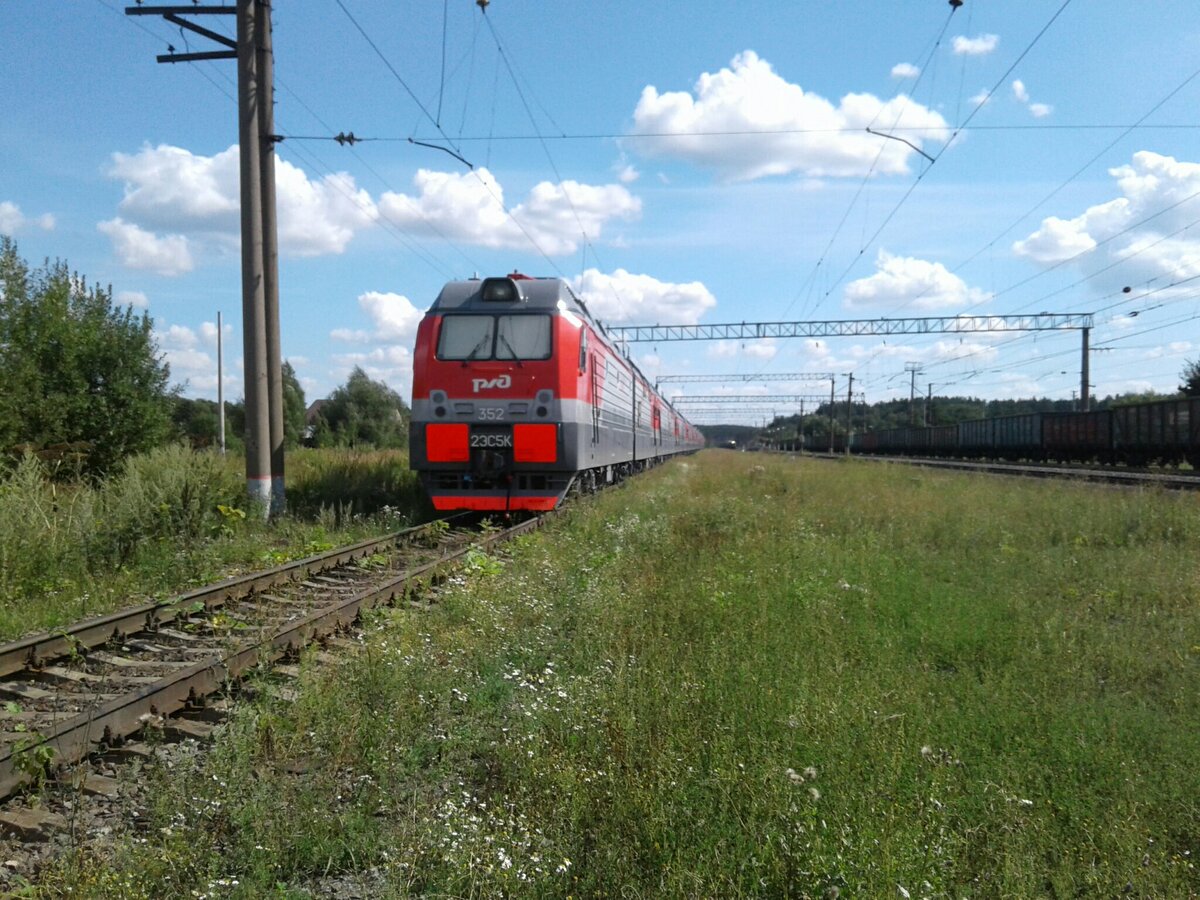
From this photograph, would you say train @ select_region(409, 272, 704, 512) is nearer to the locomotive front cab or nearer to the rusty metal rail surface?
the locomotive front cab

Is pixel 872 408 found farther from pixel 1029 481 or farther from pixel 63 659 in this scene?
pixel 63 659

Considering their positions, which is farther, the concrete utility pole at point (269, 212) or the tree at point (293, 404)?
the tree at point (293, 404)

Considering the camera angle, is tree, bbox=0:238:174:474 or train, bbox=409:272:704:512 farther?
tree, bbox=0:238:174:474

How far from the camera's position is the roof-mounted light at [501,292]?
539 inches

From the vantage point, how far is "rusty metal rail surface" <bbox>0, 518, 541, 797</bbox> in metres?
3.98

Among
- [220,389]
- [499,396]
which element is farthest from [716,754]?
[220,389]

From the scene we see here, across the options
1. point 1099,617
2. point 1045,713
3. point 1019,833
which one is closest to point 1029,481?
point 1099,617

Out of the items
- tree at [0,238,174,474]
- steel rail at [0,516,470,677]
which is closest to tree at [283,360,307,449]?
tree at [0,238,174,474]

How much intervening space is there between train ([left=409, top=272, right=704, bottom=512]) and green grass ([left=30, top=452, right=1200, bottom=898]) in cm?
561

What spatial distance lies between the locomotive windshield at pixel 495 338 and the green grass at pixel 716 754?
20.5ft

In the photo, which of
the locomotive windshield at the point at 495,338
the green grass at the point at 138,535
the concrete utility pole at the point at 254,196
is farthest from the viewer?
the locomotive windshield at the point at 495,338

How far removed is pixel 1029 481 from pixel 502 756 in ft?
62.2

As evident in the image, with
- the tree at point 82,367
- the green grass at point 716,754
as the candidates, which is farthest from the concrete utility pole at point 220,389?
the green grass at point 716,754

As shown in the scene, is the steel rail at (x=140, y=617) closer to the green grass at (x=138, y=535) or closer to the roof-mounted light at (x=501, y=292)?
the green grass at (x=138, y=535)
